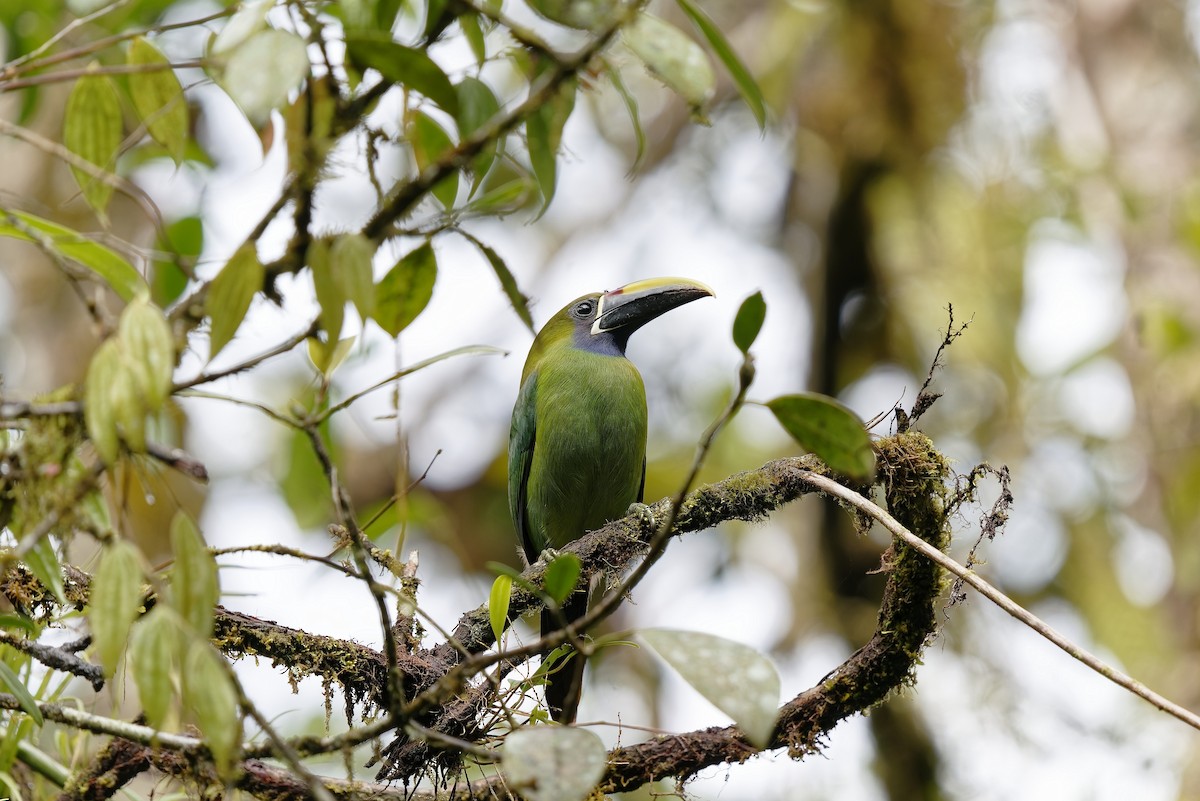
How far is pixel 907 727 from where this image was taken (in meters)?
6.43

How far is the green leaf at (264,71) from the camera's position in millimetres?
1374

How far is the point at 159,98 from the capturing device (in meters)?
1.91

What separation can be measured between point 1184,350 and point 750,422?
3.83m

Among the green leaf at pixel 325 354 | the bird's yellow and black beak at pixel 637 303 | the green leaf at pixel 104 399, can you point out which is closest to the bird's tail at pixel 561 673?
the green leaf at pixel 325 354

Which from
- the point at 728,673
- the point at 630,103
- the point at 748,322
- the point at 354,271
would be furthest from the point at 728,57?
the point at 728,673

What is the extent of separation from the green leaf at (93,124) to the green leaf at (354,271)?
60cm

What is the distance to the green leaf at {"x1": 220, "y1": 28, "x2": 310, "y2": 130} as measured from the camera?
1374 mm

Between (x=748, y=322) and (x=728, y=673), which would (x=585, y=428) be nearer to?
(x=748, y=322)

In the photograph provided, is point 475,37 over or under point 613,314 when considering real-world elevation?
under

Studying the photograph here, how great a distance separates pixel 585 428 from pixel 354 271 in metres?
2.80

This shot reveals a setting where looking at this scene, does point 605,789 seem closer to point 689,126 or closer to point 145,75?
point 145,75

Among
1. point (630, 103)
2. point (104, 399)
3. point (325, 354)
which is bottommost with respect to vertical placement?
point (104, 399)

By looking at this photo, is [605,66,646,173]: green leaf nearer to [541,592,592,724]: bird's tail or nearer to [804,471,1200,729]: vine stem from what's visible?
[804,471,1200,729]: vine stem

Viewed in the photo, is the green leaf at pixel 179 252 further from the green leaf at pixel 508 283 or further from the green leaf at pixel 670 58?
the green leaf at pixel 670 58
